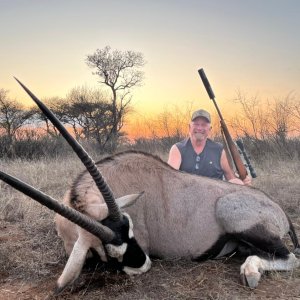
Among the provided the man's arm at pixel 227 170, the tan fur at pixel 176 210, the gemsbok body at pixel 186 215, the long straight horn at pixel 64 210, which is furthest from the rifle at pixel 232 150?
the long straight horn at pixel 64 210

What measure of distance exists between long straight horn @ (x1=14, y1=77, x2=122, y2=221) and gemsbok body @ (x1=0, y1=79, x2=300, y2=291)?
23cm

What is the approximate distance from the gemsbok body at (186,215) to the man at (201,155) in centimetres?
154

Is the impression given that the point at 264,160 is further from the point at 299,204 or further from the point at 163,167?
the point at 163,167

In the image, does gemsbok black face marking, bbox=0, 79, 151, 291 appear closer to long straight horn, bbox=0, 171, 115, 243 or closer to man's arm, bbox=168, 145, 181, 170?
long straight horn, bbox=0, 171, 115, 243

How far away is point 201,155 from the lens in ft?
20.4

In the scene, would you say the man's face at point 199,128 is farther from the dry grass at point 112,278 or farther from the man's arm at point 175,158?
the dry grass at point 112,278

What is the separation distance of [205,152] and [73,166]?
8362 mm

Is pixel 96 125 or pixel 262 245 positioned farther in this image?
pixel 96 125

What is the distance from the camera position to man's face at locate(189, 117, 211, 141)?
6.25 meters

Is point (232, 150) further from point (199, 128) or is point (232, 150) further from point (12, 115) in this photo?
point (12, 115)

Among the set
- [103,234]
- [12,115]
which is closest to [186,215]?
[103,234]

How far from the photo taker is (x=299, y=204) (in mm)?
6852

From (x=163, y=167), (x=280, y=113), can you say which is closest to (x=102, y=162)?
(x=163, y=167)

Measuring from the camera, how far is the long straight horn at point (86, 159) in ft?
9.69
